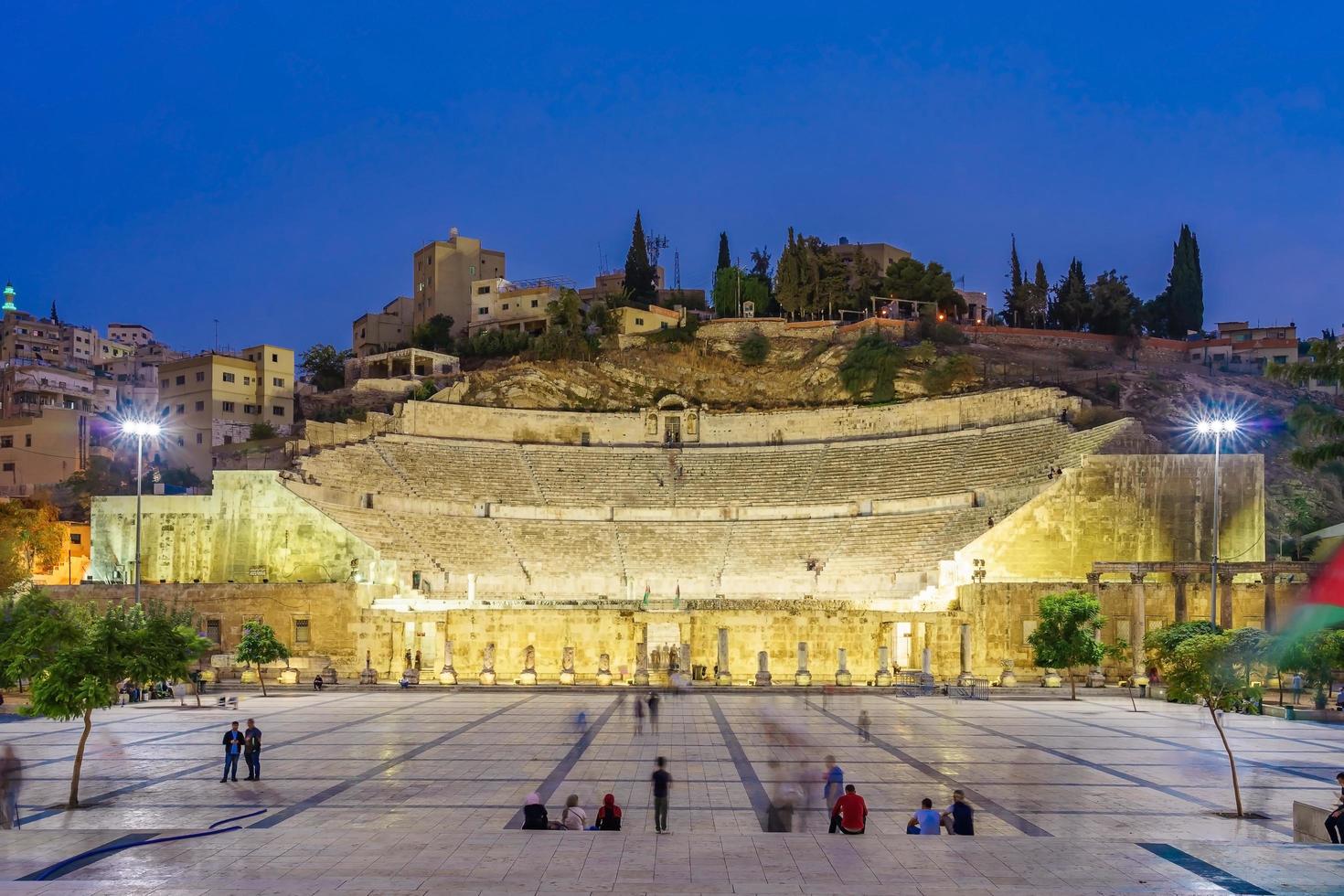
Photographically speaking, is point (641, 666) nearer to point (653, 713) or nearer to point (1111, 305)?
point (653, 713)

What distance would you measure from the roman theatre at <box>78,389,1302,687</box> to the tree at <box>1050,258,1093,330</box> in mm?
29398

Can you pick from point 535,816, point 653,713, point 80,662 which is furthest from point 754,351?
point 535,816

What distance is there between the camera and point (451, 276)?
294ft

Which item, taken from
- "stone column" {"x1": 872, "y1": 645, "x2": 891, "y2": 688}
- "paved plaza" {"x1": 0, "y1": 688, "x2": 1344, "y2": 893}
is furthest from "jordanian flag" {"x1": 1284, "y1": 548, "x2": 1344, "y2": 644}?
"stone column" {"x1": 872, "y1": 645, "x2": 891, "y2": 688}

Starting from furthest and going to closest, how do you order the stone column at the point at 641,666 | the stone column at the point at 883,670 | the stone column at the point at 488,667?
the stone column at the point at 883,670, the stone column at the point at 488,667, the stone column at the point at 641,666

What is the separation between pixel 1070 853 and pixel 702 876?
477 cm

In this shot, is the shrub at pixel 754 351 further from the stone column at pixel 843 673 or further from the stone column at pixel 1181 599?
the stone column at pixel 1181 599

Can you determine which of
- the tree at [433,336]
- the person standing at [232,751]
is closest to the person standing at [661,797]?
the person standing at [232,751]

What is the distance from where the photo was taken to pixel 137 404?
7869cm

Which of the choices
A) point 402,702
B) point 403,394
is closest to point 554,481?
point 403,394

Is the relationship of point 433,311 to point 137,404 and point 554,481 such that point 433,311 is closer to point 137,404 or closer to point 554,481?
point 137,404

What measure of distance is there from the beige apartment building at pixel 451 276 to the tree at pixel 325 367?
26.9 feet

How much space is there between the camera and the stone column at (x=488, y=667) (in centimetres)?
3869

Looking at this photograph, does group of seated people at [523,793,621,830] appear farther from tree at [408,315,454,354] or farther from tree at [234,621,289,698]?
tree at [408,315,454,354]
